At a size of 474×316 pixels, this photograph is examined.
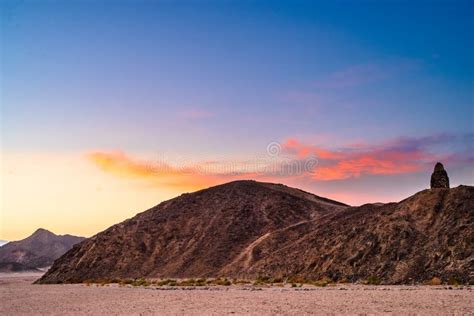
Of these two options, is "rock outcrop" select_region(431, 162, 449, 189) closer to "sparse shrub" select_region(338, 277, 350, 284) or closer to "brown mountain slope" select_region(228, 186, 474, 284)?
"brown mountain slope" select_region(228, 186, 474, 284)

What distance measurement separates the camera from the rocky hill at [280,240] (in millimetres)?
52144

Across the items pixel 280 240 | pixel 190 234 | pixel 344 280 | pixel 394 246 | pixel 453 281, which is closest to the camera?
pixel 453 281

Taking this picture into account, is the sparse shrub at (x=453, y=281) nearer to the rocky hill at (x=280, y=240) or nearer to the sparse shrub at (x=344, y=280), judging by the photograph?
the rocky hill at (x=280, y=240)

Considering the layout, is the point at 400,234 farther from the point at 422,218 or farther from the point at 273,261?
the point at 273,261

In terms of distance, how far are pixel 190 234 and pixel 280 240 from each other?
23.0m

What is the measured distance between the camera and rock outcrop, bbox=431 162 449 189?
6756cm

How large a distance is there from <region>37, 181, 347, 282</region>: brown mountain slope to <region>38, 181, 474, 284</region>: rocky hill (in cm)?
20

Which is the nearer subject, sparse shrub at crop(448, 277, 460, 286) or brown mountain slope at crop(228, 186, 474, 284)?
sparse shrub at crop(448, 277, 460, 286)

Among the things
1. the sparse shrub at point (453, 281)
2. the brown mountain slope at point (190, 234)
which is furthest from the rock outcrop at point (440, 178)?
the brown mountain slope at point (190, 234)

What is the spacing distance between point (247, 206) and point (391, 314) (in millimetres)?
81348

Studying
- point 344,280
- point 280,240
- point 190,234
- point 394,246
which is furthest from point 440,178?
point 190,234

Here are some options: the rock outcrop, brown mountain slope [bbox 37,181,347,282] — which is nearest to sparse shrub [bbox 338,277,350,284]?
the rock outcrop

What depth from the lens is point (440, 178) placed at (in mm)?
67750

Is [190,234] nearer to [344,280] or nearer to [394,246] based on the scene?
[344,280]
